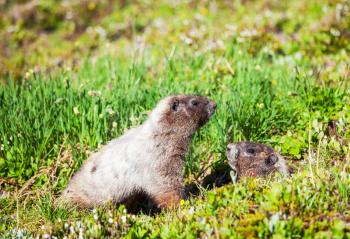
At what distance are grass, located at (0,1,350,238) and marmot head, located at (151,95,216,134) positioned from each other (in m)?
0.47

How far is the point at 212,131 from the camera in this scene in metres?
6.86

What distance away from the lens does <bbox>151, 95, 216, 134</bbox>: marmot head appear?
6.15 m

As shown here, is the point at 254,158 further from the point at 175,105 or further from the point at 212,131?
the point at 175,105

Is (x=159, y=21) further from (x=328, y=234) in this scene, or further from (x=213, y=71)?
(x=328, y=234)

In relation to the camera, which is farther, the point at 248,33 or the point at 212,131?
the point at 248,33

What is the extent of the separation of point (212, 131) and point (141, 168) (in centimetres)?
133

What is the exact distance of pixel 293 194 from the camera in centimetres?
446

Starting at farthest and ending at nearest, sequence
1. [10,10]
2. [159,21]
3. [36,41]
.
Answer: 1. [10,10]
2. [36,41]
3. [159,21]

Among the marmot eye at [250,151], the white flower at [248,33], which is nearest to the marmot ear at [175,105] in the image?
the marmot eye at [250,151]

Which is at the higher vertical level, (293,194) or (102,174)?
(293,194)

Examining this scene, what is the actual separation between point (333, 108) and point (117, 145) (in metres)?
2.78

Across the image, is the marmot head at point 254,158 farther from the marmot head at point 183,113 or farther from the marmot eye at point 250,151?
the marmot head at point 183,113

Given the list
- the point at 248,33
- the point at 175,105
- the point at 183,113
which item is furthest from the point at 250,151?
the point at 248,33

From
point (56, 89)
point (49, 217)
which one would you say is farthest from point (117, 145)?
point (56, 89)
